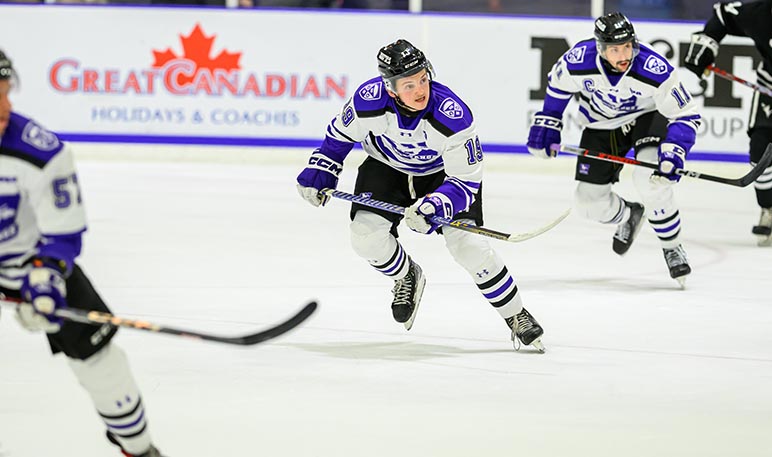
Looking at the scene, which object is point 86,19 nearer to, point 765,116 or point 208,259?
point 208,259

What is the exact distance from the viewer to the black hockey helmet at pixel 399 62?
13.1 feet

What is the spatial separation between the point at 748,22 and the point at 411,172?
2.82 m

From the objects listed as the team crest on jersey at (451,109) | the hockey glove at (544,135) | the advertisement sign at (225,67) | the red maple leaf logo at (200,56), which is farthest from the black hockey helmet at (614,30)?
the red maple leaf logo at (200,56)

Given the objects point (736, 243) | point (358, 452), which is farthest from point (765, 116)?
point (358, 452)

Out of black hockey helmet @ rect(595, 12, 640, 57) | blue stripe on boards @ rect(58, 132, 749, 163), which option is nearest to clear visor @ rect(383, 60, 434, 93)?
black hockey helmet @ rect(595, 12, 640, 57)

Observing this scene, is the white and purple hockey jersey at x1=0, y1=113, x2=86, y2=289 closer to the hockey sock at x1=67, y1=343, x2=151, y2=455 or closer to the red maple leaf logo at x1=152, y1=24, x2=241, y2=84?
the hockey sock at x1=67, y1=343, x2=151, y2=455

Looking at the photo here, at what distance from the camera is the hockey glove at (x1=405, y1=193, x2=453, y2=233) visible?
4.04m

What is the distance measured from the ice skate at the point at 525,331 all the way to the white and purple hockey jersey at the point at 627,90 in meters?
1.30

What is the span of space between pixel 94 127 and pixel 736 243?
4.55 metres

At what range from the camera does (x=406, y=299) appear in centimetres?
448

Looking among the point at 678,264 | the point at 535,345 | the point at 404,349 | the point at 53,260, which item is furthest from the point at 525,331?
the point at 53,260

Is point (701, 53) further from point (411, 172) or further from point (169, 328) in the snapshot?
point (169, 328)

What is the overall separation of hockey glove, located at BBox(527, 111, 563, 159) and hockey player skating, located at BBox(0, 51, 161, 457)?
284 centimetres

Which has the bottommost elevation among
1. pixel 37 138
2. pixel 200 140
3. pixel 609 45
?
pixel 200 140
